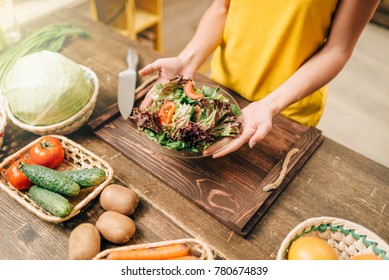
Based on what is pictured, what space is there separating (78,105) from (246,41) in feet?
2.40

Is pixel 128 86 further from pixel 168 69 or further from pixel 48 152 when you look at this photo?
pixel 48 152

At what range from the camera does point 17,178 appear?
102 cm

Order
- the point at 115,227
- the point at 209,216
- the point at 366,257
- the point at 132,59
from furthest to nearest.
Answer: the point at 132,59 → the point at 209,216 → the point at 115,227 → the point at 366,257

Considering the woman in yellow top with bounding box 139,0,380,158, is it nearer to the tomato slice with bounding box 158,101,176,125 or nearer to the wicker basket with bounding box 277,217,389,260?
the tomato slice with bounding box 158,101,176,125

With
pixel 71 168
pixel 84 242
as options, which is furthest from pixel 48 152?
pixel 84 242

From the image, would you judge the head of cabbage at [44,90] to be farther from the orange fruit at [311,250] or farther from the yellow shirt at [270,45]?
the orange fruit at [311,250]

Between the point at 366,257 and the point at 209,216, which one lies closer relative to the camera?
the point at 366,257

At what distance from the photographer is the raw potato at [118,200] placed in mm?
994

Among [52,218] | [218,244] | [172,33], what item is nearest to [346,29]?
[218,244]

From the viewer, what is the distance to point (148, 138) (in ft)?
3.75

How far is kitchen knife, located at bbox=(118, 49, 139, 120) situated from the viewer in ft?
4.36

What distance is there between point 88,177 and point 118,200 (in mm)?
124

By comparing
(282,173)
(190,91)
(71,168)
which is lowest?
(71,168)

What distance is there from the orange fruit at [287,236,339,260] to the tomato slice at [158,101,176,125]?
573mm
